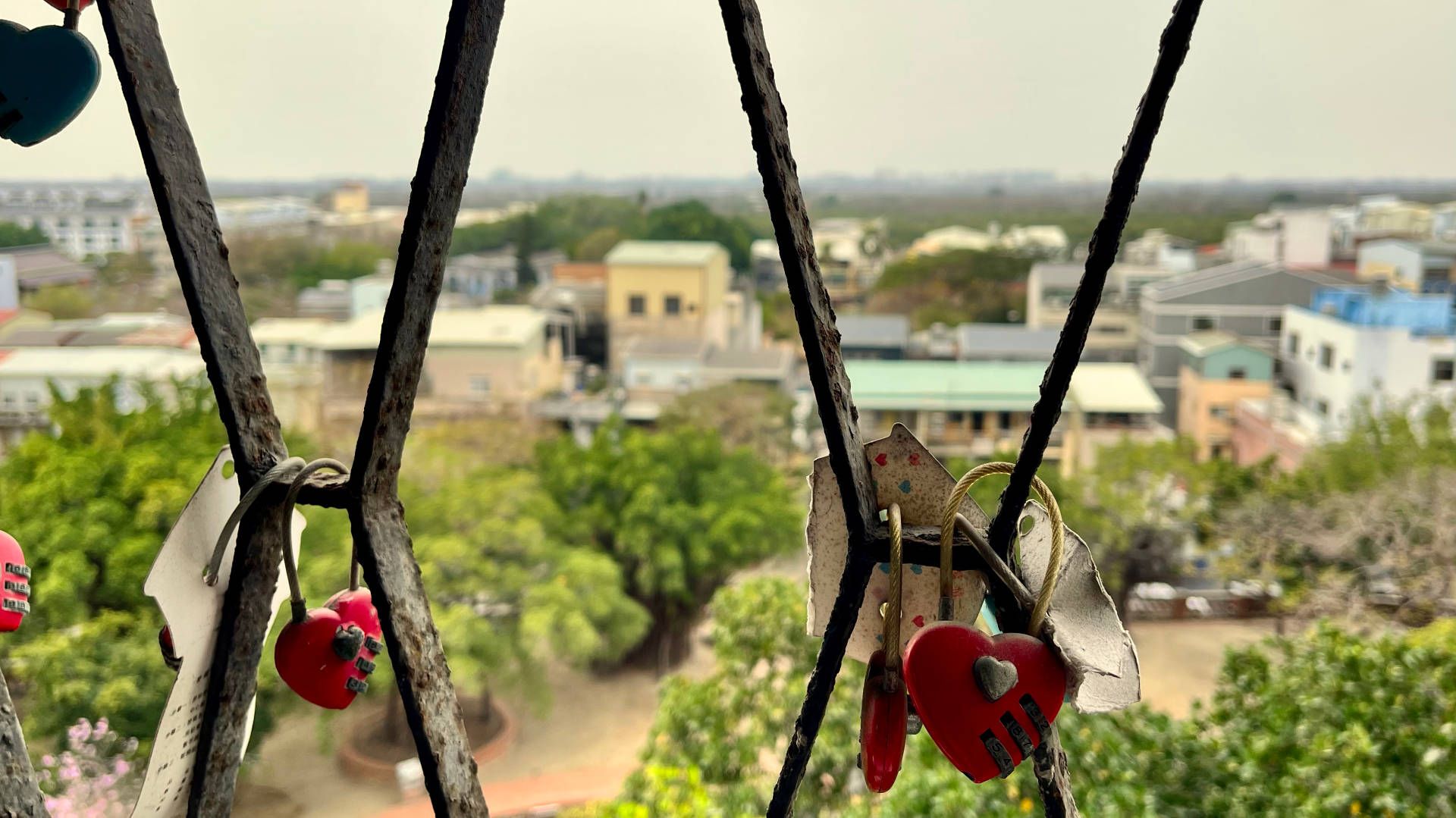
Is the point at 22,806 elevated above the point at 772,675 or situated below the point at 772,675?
above

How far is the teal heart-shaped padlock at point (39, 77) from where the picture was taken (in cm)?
45

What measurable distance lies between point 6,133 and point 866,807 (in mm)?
2041

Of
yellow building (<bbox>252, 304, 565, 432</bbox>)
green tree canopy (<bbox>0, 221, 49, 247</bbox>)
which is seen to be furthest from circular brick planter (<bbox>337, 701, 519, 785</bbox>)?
green tree canopy (<bbox>0, 221, 49, 247</bbox>)

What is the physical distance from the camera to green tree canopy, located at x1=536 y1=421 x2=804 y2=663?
22.4ft

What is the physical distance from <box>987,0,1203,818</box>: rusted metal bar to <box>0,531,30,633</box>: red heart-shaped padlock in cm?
38

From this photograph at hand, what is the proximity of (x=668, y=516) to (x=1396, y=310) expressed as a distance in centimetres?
536

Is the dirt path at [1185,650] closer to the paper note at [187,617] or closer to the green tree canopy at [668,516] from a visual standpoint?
the green tree canopy at [668,516]

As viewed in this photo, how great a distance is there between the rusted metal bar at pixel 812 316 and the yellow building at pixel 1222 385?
876 cm

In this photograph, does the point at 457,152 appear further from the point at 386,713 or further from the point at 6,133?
the point at 386,713

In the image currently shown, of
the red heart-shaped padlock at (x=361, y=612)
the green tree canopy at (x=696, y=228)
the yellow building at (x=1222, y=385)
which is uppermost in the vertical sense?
the green tree canopy at (x=696, y=228)

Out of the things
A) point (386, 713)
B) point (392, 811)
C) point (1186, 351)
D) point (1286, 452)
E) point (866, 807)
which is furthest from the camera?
point (1186, 351)

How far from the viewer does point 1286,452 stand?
7828mm

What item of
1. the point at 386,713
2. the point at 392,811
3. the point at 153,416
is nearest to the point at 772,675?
the point at 392,811

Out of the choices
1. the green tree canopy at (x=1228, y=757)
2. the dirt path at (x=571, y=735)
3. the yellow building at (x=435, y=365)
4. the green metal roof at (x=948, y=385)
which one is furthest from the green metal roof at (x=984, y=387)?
the green tree canopy at (x=1228, y=757)
